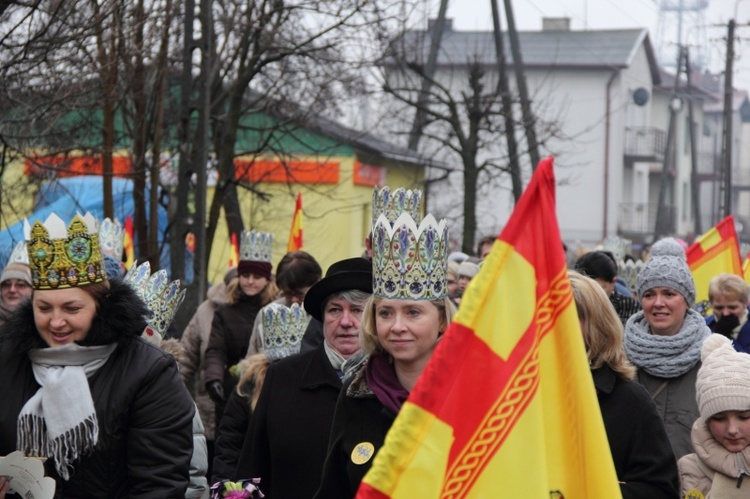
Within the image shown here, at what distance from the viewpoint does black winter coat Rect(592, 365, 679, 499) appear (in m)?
4.42

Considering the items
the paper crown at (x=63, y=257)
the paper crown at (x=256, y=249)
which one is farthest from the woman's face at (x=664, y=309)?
the paper crown at (x=256, y=249)

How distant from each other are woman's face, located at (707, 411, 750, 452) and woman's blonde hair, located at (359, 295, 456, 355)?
1.22 m

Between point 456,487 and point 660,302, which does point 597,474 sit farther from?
point 660,302

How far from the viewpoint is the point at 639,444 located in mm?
4469

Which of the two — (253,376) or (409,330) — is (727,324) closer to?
(253,376)

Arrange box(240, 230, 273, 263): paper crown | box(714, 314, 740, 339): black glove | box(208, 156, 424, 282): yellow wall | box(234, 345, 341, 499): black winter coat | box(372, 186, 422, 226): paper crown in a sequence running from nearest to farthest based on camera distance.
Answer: box(234, 345, 341, 499): black winter coat → box(372, 186, 422, 226): paper crown → box(714, 314, 740, 339): black glove → box(240, 230, 273, 263): paper crown → box(208, 156, 424, 282): yellow wall

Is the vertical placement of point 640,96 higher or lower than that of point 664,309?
higher

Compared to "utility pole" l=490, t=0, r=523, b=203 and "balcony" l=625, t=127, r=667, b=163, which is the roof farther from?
"utility pole" l=490, t=0, r=523, b=203

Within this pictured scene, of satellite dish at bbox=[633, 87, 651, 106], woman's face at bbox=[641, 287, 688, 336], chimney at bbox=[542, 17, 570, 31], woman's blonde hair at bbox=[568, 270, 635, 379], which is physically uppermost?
chimney at bbox=[542, 17, 570, 31]

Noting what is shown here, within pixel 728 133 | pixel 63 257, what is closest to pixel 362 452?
pixel 63 257

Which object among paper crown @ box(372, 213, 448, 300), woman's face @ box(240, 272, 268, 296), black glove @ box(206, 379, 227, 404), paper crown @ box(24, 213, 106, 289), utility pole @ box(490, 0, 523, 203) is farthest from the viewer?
utility pole @ box(490, 0, 523, 203)

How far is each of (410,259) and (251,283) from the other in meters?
5.49

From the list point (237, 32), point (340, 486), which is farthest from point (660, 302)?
point (237, 32)

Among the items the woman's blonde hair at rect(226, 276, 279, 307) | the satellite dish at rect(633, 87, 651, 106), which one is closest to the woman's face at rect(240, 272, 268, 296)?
the woman's blonde hair at rect(226, 276, 279, 307)
